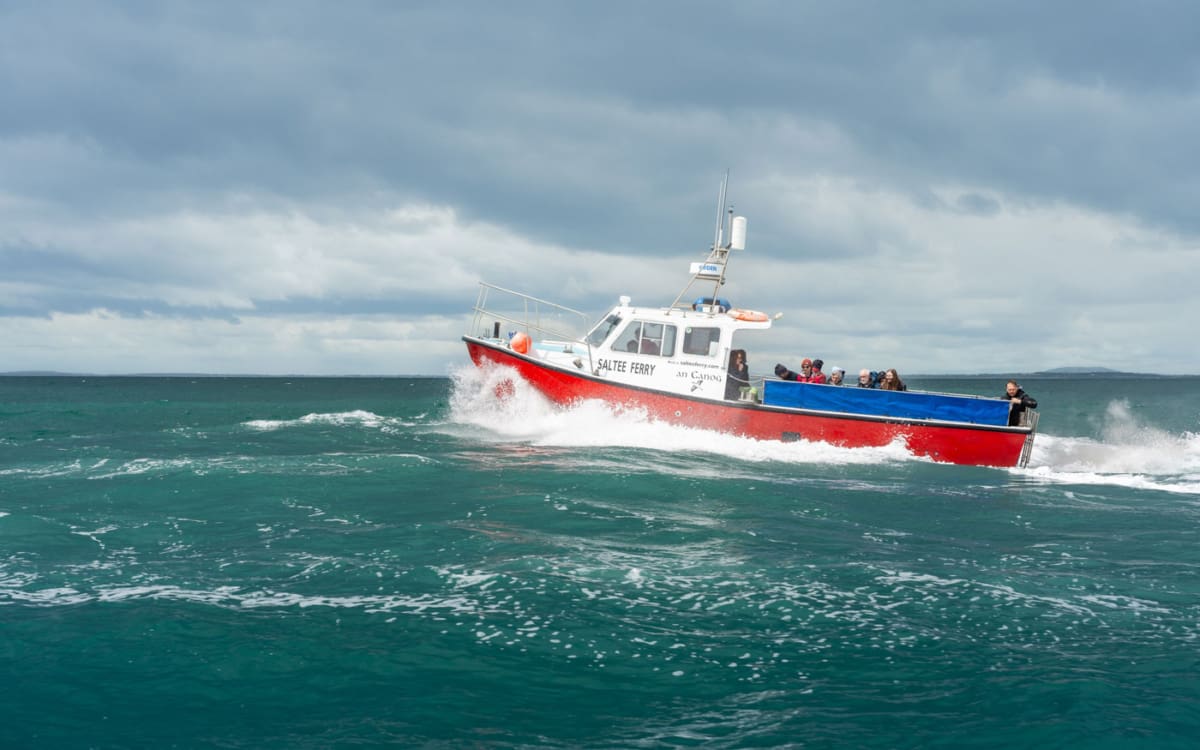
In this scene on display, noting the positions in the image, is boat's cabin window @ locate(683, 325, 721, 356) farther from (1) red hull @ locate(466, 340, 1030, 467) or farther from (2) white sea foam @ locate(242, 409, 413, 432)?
(2) white sea foam @ locate(242, 409, 413, 432)

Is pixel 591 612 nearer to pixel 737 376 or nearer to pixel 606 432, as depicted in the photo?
pixel 606 432

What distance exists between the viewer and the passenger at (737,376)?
18.6 metres

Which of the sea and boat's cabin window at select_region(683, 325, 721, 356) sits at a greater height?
boat's cabin window at select_region(683, 325, 721, 356)

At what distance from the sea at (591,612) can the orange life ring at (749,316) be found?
17.4 feet

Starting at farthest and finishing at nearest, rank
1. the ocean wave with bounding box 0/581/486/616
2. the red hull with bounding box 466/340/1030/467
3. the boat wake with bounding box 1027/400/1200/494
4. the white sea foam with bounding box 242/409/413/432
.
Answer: the white sea foam with bounding box 242/409/413/432 → the red hull with bounding box 466/340/1030/467 → the boat wake with bounding box 1027/400/1200/494 → the ocean wave with bounding box 0/581/486/616

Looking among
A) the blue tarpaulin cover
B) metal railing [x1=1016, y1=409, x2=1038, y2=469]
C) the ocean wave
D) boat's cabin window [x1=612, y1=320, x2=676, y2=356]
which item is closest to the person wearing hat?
the blue tarpaulin cover

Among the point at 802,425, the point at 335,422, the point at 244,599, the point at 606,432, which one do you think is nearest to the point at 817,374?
the point at 802,425

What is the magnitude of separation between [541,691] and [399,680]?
968mm

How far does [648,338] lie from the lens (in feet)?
61.9

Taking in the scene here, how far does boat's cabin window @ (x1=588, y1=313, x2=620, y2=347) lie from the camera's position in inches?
754

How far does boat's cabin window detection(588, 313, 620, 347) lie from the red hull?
104 cm

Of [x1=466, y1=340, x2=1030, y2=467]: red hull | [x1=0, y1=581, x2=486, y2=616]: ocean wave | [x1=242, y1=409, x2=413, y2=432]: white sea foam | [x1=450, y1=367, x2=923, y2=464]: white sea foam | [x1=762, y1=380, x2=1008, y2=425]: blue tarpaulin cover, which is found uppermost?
[x1=762, y1=380, x2=1008, y2=425]: blue tarpaulin cover

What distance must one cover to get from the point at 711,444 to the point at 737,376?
185cm

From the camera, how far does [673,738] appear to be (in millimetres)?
4672
